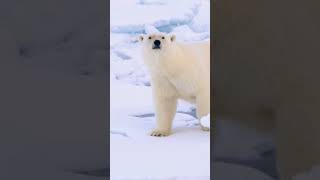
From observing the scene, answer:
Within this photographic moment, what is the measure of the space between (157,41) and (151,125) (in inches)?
15.8

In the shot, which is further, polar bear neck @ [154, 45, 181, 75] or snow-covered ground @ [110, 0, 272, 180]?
polar bear neck @ [154, 45, 181, 75]

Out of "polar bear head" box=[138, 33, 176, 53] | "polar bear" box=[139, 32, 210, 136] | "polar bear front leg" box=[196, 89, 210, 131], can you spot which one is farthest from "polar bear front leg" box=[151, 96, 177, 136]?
"polar bear head" box=[138, 33, 176, 53]

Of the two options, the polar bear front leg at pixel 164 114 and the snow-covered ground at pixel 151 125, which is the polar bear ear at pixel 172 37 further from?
the polar bear front leg at pixel 164 114

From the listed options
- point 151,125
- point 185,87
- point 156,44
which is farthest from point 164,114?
point 156,44

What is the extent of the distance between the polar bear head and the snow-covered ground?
0.13 feet

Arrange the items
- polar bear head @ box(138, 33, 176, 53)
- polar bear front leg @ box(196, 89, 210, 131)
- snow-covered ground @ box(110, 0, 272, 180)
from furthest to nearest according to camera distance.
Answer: polar bear front leg @ box(196, 89, 210, 131) → polar bear head @ box(138, 33, 176, 53) → snow-covered ground @ box(110, 0, 272, 180)

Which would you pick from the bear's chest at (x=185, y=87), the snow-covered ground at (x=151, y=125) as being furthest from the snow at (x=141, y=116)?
the bear's chest at (x=185, y=87)

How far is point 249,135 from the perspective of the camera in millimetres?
1680

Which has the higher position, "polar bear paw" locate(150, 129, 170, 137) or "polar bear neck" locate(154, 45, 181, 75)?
"polar bear neck" locate(154, 45, 181, 75)

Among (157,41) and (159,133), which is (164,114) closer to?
(159,133)

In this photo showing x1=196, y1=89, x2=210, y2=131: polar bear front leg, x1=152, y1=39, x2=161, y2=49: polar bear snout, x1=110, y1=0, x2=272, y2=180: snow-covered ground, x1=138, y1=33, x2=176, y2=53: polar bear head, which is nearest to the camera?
x1=110, y1=0, x2=272, y2=180: snow-covered ground

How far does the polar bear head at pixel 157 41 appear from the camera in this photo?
6.80ft

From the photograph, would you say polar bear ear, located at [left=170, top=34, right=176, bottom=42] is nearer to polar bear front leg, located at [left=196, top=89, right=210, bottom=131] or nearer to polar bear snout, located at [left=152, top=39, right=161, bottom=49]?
polar bear snout, located at [left=152, top=39, right=161, bottom=49]

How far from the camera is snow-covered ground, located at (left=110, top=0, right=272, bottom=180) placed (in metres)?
1.64
